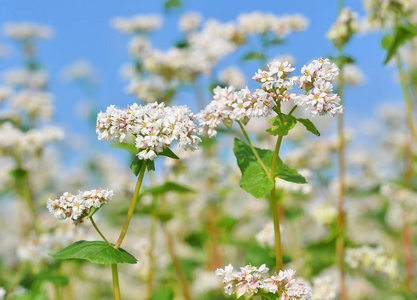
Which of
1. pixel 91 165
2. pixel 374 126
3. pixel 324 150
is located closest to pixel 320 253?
pixel 324 150

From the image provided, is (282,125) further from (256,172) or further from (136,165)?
(136,165)

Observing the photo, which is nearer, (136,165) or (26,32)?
(136,165)

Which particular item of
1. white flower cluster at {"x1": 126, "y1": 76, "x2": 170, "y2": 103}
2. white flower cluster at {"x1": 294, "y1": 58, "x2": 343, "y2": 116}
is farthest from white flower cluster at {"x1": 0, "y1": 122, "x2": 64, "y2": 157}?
white flower cluster at {"x1": 294, "y1": 58, "x2": 343, "y2": 116}

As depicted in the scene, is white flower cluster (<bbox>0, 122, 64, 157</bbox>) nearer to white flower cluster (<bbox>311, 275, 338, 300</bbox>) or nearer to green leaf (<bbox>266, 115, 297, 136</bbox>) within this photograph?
white flower cluster (<bbox>311, 275, 338, 300</bbox>)

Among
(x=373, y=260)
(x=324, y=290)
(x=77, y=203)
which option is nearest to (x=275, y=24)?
(x=373, y=260)

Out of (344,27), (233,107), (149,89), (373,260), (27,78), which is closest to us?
(233,107)

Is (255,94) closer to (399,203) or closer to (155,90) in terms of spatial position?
(155,90)
